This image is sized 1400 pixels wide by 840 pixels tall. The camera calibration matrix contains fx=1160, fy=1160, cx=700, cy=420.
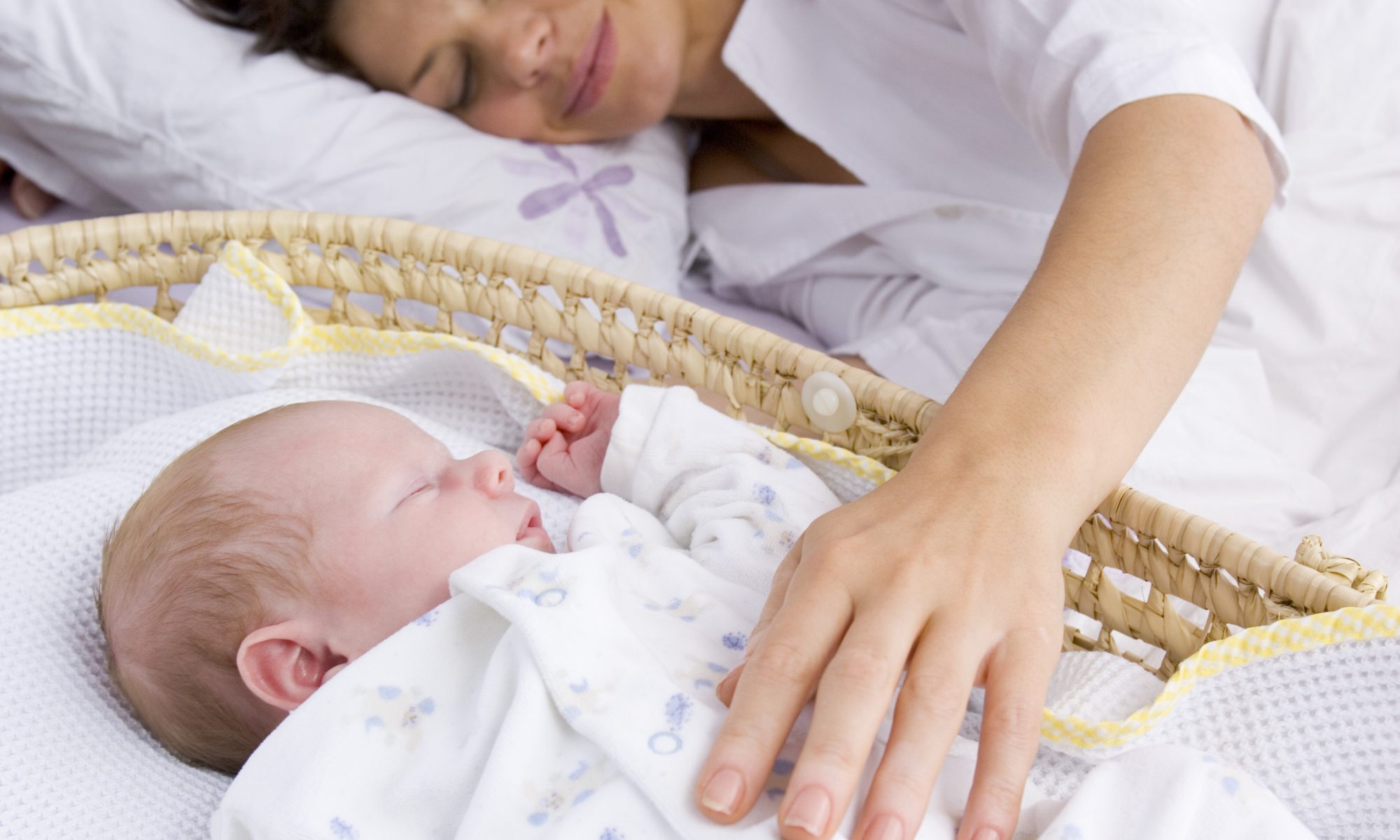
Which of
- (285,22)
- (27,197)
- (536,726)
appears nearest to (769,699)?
(536,726)

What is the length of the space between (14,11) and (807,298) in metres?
0.84

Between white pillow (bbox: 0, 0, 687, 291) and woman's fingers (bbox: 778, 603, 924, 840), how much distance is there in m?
0.76

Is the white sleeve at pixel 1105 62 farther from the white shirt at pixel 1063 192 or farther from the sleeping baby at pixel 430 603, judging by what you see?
the sleeping baby at pixel 430 603

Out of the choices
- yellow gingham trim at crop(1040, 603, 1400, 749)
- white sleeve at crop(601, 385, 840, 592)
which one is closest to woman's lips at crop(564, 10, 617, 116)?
white sleeve at crop(601, 385, 840, 592)

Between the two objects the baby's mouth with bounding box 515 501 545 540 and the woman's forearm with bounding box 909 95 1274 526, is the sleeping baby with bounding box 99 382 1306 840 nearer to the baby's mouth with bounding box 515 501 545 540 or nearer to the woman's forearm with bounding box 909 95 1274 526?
the baby's mouth with bounding box 515 501 545 540

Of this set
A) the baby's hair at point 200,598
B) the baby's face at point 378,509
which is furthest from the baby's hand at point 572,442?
the baby's hair at point 200,598

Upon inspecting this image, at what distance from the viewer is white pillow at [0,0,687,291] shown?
3.73 ft

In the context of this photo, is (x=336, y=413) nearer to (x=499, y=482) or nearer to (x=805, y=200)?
(x=499, y=482)

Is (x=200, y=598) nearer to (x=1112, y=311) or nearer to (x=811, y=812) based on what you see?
(x=811, y=812)

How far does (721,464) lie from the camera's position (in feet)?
2.59

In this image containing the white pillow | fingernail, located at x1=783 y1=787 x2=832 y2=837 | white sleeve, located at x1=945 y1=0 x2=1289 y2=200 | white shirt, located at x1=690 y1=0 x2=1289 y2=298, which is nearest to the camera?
fingernail, located at x1=783 y1=787 x2=832 y2=837

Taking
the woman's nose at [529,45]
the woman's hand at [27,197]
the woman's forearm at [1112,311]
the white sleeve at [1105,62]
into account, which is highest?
the white sleeve at [1105,62]

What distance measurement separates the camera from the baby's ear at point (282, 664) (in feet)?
2.16

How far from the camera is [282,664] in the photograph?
2.21ft
